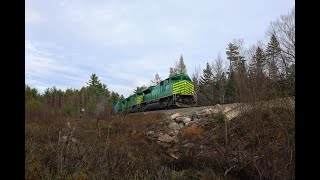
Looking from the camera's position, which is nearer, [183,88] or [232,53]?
[183,88]

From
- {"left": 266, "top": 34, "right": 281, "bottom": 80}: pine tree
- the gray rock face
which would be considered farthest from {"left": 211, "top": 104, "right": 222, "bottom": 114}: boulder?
{"left": 266, "top": 34, "right": 281, "bottom": 80}: pine tree

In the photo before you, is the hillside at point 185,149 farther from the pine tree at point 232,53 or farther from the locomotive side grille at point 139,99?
the pine tree at point 232,53

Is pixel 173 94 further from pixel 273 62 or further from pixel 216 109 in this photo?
pixel 273 62

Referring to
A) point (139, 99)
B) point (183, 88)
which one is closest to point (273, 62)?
point (183, 88)

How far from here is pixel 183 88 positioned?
87.5 ft

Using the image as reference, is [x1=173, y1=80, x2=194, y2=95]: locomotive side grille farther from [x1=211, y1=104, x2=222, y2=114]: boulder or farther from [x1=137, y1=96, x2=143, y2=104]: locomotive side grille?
[x1=137, y1=96, x2=143, y2=104]: locomotive side grille

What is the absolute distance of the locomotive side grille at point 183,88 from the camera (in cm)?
2630

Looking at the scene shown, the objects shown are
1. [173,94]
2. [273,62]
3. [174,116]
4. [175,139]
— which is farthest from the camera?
[173,94]

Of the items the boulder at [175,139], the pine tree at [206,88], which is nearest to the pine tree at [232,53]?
the pine tree at [206,88]

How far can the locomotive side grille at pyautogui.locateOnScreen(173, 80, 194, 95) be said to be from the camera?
2630cm

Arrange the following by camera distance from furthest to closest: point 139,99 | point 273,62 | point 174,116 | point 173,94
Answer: point 139,99, point 173,94, point 174,116, point 273,62

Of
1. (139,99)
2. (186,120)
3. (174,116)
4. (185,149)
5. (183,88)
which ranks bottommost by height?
(185,149)
